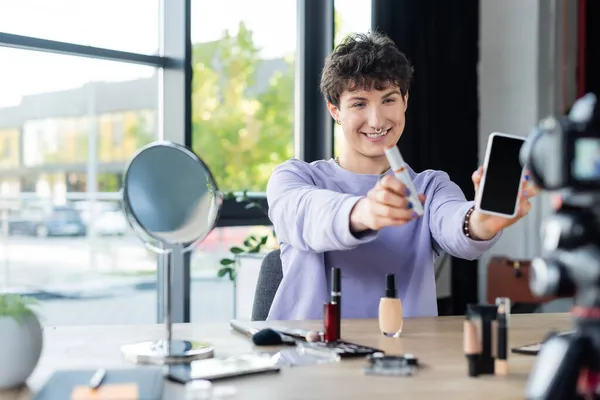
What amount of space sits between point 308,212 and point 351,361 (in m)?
Result: 0.49

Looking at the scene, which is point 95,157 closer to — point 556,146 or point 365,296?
point 365,296

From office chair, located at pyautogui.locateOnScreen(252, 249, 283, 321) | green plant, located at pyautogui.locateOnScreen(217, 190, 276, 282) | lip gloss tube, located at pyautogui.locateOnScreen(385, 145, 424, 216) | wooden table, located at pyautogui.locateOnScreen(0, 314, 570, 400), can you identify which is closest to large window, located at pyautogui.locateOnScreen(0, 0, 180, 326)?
green plant, located at pyautogui.locateOnScreen(217, 190, 276, 282)

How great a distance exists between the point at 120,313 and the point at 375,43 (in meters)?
1.75

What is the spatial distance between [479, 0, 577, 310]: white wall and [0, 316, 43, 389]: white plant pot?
3.41m

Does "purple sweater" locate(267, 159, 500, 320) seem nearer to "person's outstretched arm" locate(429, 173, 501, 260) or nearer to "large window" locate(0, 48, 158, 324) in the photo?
"person's outstretched arm" locate(429, 173, 501, 260)

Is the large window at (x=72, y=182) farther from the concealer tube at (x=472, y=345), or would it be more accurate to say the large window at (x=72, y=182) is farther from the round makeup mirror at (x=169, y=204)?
the concealer tube at (x=472, y=345)

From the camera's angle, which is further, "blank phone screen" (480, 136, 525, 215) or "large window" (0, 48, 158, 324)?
"large window" (0, 48, 158, 324)

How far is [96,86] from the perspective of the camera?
10.3 ft

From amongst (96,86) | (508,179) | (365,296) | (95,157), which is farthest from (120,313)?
(508,179)

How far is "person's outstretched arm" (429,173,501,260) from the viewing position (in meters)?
1.80

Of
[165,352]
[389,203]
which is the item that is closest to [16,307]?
[165,352]

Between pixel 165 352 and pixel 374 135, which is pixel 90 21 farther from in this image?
pixel 165 352

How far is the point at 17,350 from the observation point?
1.16m

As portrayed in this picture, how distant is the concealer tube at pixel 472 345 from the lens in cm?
123
